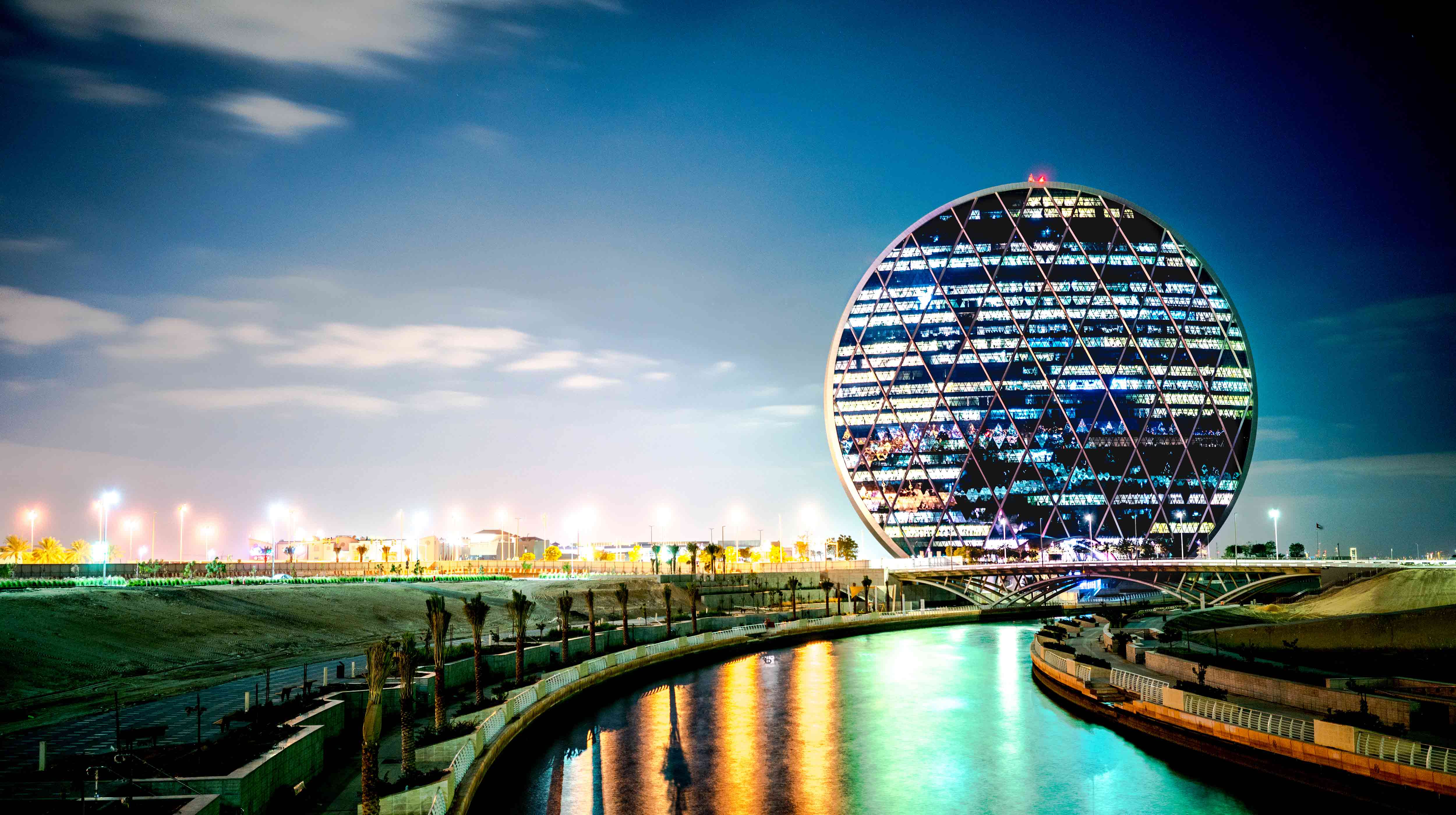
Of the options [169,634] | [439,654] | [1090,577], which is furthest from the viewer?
[1090,577]

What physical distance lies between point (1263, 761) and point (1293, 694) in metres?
3.81

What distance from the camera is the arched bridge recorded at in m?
92.4

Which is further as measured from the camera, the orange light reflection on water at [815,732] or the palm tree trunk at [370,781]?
the orange light reflection on water at [815,732]

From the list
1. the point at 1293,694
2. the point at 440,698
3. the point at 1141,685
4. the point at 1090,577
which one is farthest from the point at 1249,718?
the point at 1090,577

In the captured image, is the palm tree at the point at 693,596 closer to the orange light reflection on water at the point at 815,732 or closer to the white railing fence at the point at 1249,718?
the orange light reflection on water at the point at 815,732

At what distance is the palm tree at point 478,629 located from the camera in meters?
33.5

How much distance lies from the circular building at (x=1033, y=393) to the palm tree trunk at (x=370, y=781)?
120m

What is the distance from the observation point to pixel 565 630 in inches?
1983

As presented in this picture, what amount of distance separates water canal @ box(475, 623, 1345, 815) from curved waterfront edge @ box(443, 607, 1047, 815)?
27.5 inches

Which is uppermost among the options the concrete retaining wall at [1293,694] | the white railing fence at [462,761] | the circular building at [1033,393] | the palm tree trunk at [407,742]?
the circular building at [1033,393]

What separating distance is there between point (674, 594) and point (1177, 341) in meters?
89.0

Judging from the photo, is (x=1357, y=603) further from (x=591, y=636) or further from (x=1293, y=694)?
(x=591, y=636)

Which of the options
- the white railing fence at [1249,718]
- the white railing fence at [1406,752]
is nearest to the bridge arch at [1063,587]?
the white railing fence at [1249,718]

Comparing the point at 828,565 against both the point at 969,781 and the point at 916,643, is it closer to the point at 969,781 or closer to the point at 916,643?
the point at 916,643
